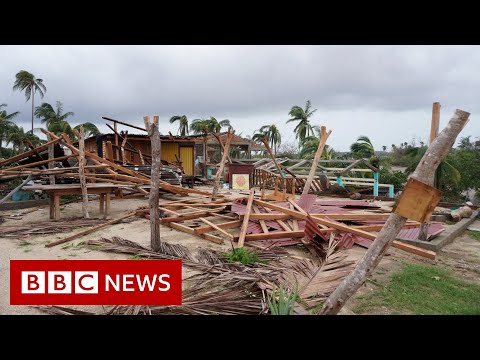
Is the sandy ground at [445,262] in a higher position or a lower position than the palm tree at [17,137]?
lower

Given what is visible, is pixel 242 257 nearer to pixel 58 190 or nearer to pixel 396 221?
pixel 396 221

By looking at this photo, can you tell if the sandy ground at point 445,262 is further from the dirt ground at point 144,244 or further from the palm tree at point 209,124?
the palm tree at point 209,124

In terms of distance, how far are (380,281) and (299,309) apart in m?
1.78

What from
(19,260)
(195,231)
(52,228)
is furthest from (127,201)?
Result: (19,260)

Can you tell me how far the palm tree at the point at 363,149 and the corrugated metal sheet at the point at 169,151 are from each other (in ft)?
35.6

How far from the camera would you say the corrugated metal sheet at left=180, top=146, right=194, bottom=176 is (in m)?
20.3

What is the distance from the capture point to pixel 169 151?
1991 cm

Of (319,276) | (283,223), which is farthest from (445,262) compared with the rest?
(283,223)

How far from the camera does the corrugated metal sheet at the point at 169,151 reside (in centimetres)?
1984

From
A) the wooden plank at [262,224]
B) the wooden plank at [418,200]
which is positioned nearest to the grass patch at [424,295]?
the wooden plank at [418,200]

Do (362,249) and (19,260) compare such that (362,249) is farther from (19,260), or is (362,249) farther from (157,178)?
(19,260)

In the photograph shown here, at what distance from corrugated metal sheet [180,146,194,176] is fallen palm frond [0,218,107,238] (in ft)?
38.5
